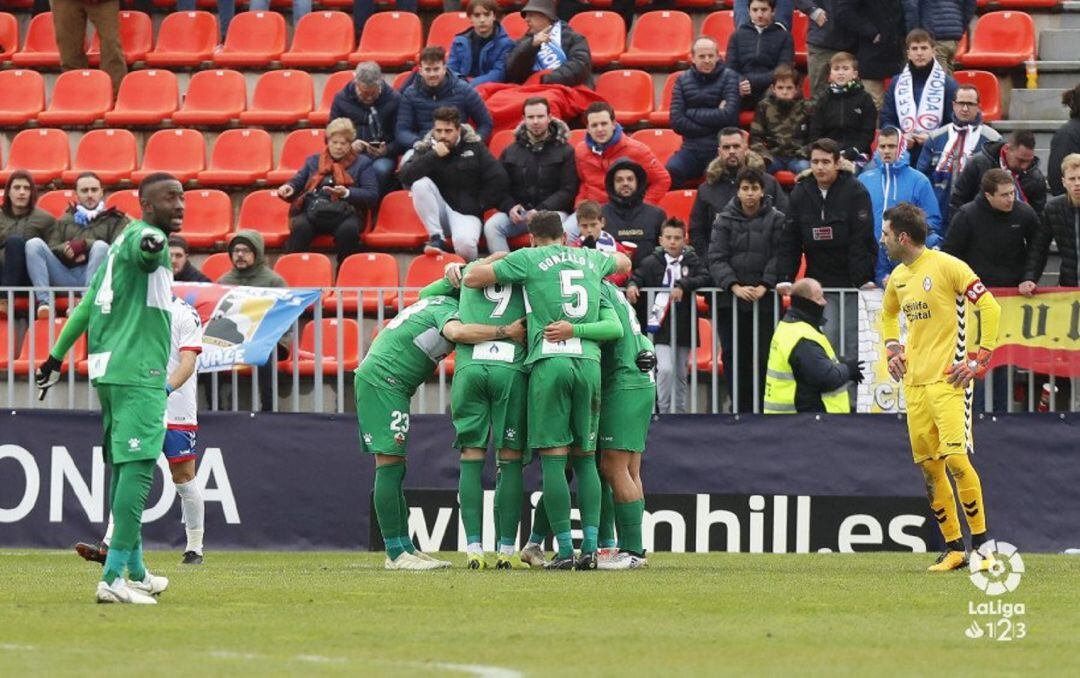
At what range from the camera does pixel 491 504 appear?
56.3 feet

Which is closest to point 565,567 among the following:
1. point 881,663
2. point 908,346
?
point 908,346

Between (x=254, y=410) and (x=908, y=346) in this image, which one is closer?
(x=908, y=346)

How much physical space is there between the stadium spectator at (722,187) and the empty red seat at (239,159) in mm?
5569

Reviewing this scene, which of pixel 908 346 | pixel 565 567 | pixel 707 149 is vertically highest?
pixel 707 149

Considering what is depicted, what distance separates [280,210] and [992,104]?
24.2 feet

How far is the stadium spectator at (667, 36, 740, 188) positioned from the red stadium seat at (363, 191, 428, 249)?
259 cm

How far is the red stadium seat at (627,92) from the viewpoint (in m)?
21.5

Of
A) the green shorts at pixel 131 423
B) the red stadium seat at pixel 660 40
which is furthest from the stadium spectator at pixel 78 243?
the green shorts at pixel 131 423

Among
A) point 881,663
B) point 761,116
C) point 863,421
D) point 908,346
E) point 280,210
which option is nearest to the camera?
point 881,663

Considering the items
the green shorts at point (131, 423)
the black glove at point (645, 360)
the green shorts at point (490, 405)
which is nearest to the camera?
the green shorts at point (131, 423)

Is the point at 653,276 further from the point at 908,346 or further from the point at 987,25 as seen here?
the point at 987,25

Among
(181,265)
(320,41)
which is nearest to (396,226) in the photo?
(181,265)

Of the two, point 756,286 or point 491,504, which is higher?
point 756,286

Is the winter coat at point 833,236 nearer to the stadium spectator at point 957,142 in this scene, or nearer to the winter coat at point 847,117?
the stadium spectator at point 957,142
